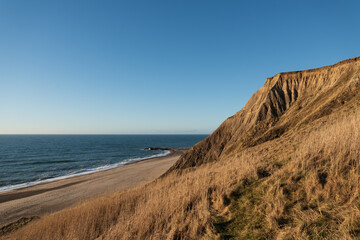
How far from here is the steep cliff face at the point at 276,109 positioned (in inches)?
800

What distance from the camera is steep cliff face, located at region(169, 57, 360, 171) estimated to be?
66.7ft

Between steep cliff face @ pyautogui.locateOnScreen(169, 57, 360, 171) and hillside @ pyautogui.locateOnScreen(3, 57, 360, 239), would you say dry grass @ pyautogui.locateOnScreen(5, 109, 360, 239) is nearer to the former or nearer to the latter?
hillside @ pyautogui.locateOnScreen(3, 57, 360, 239)

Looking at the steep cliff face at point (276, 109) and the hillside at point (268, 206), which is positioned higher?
the steep cliff face at point (276, 109)

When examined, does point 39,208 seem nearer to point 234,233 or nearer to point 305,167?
point 234,233

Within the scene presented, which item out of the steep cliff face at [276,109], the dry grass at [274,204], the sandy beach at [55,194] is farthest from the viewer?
the steep cliff face at [276,109]

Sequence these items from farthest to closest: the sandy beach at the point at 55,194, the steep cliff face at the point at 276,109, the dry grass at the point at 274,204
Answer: the steep cliff face at the point at 276,109 < the sandy beach at the point at 55,194 < the dry grass at the point at 274,204

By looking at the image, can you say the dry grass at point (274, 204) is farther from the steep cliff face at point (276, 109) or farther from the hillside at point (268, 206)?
the steep cliff face at point (276, 109)

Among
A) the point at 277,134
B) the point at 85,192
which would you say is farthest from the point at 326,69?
the point at 85,192

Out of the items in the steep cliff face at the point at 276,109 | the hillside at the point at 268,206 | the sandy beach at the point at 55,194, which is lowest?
the sandy beach at the point at 55,194

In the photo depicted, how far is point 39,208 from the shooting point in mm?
18516

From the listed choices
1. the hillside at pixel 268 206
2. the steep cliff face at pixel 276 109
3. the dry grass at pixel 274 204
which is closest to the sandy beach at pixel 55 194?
the steep cliff face at pixel 276 109

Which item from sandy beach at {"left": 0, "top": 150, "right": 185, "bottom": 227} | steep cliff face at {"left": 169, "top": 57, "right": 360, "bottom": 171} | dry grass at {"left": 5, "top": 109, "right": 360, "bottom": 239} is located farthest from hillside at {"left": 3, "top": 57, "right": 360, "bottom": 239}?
steep cliff face at {"left": 169, "top": 57, "right": 360, "bottom": 171}

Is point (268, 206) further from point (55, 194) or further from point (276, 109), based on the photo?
point (55, 194)

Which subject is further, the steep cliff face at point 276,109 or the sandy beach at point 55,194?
the steep cliff face at point 276,109
